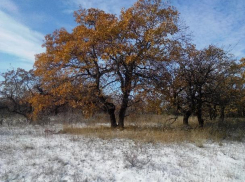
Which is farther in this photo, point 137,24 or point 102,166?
point 137,24

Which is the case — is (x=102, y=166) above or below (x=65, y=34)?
below

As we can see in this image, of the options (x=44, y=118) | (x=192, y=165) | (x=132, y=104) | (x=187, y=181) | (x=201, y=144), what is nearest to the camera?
(x=187, y=181)

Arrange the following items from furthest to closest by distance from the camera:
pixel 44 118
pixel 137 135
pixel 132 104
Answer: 1. pixel 44 118
2. pixel 132 104
3. pixel 137 135

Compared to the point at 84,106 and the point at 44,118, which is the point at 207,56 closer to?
the point at 84,106

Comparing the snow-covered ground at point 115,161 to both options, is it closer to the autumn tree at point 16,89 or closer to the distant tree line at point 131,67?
the distant tree line at point 131,67

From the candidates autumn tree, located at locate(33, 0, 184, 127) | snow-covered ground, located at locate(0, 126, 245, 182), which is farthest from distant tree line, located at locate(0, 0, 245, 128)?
snow-covered ground, located at locate(0, 126, 245, 182)

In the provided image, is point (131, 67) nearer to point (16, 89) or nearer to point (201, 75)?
point (201, 75)

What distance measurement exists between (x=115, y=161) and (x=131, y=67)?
6155 mm

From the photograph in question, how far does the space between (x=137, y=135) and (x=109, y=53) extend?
4.03 m

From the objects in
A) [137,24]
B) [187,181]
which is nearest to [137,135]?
[187,181]

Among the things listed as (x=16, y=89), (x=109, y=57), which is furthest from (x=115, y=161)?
(x=16, y=89)

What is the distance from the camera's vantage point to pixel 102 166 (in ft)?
19.0

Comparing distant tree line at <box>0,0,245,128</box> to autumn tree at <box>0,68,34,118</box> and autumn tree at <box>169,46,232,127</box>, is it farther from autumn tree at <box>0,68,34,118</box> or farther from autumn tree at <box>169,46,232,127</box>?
autumn tree at <box>0,68,34,118</box>

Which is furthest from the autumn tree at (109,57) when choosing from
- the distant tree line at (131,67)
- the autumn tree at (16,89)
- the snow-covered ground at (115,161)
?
the autumn tree at (16,89)
